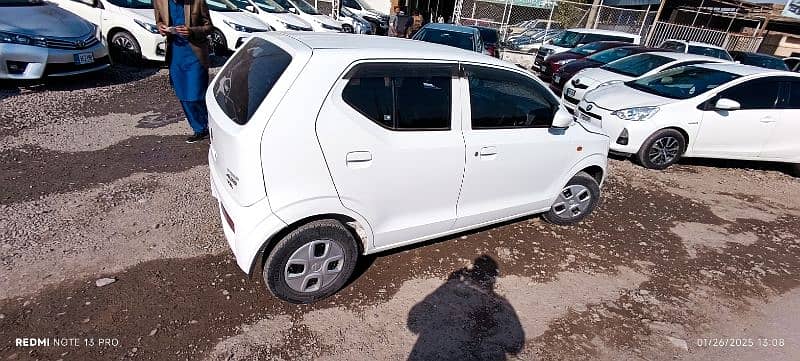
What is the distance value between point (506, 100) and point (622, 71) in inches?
250

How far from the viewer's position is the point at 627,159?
5863 millimetres

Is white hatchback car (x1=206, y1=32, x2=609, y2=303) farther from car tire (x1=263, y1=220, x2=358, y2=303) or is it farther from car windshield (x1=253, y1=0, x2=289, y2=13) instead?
car windshield (x1=253, y1=0, x2=289, y2=13)

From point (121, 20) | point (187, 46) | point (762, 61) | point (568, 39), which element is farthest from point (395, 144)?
point (762, 61)

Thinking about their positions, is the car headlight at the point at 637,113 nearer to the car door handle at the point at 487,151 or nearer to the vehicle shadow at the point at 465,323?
the car door handle at the point at 487,151

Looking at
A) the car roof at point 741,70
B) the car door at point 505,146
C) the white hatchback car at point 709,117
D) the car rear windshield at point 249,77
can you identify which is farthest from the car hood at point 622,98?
the car rear windshield at point 249,77

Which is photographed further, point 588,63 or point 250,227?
point 588,63

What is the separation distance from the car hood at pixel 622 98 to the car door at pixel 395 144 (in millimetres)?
3959

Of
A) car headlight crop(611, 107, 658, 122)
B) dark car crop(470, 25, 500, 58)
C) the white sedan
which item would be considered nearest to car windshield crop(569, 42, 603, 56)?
dark car crop(470, 25, 500, 58)

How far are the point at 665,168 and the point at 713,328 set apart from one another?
→ 3526 mm

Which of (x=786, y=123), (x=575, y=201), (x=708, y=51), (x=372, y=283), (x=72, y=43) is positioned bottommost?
(x=372, y=283)

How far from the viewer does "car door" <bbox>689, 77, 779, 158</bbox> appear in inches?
209

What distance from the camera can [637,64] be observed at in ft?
25.7

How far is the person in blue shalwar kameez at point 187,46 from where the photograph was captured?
4.11m

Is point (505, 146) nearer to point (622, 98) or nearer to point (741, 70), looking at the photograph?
point (622, 98)
